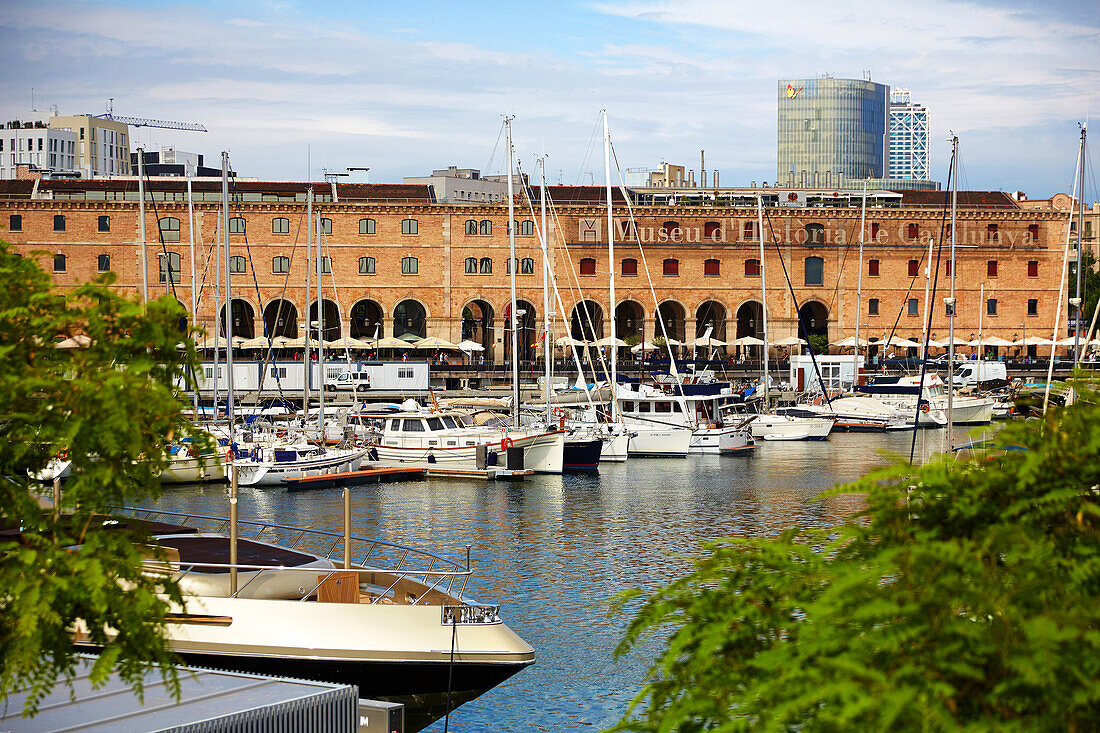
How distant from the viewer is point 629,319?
75375mm

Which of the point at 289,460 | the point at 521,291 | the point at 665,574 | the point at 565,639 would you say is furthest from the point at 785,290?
the point at 565,639

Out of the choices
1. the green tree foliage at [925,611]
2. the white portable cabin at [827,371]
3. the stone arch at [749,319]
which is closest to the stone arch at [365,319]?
the stone arch at [749,319]

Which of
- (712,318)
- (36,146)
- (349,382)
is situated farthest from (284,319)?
(36,146)

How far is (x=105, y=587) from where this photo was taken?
6.24m

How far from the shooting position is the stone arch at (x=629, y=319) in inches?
2923

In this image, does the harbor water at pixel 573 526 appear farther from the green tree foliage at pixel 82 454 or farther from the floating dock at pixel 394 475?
the green tree foliage at pixel 82 454

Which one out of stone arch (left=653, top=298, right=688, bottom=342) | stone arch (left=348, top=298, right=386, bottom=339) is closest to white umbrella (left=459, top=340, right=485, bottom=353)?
stone arch (left=348, top=298, right=386, bottom=339)

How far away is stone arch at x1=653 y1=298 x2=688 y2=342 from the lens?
2862 inches

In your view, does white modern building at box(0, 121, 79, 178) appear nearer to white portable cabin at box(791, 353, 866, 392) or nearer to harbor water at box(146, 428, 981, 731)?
white portable cabin at box(791, 353, 866, 392)

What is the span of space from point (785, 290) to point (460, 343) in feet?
64.9

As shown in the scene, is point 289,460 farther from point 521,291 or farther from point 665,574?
point 521,291

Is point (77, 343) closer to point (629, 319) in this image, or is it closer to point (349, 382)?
point (349, 382)

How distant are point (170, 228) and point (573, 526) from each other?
153 feet

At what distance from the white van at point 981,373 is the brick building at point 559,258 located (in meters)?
5.31
